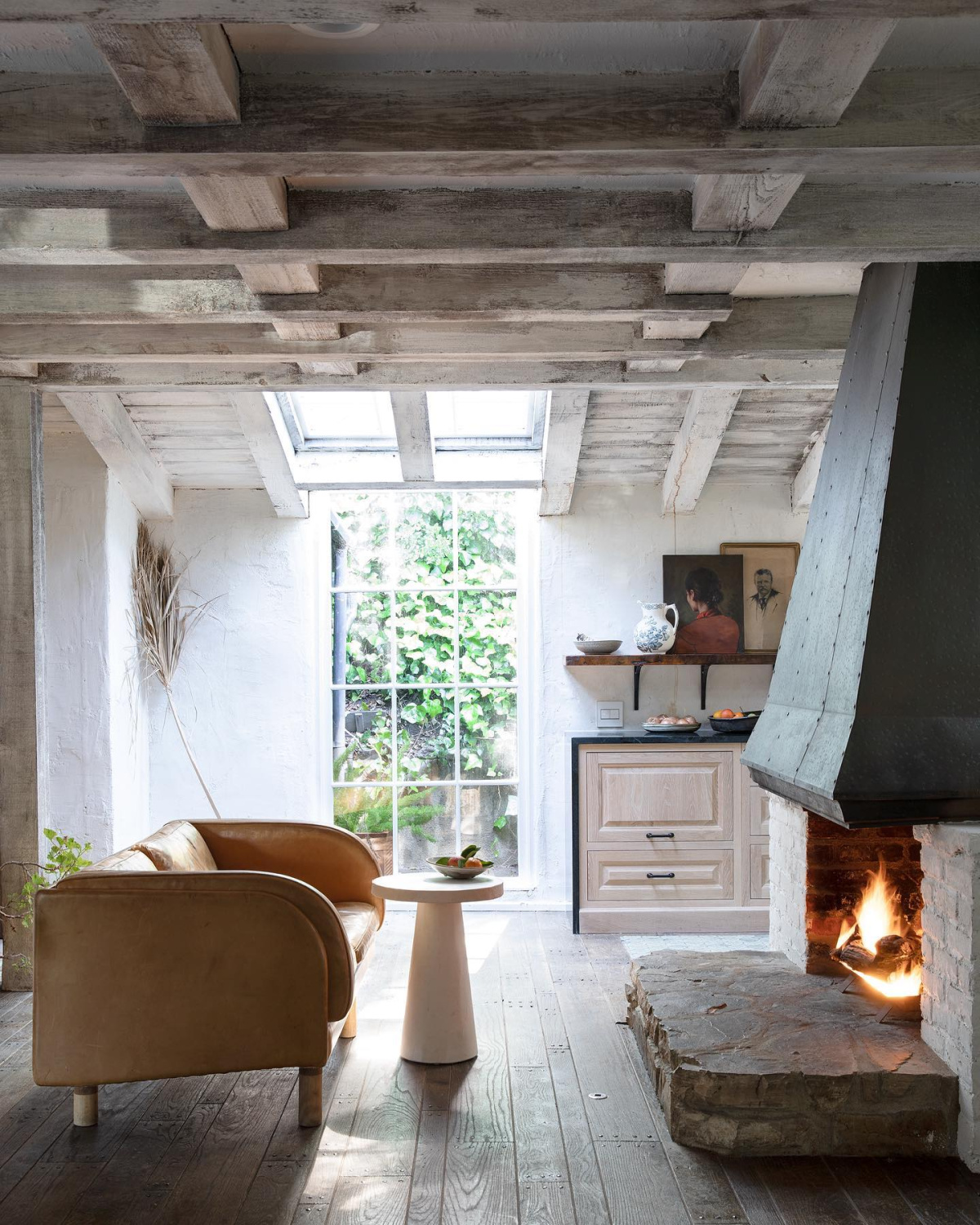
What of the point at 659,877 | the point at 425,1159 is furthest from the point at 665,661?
the point at 425,1159

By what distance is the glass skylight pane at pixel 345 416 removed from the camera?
5.80 meters

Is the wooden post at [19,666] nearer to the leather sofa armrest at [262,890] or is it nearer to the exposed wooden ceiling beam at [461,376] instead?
the exposed wooden ceiling beam at [461,376]

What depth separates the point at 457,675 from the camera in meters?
6.28

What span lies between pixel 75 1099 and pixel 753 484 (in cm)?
454

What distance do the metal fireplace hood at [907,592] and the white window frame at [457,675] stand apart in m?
2.86

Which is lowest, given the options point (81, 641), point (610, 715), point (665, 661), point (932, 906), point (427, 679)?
point (932, 906)

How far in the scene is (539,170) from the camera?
2.49 metres

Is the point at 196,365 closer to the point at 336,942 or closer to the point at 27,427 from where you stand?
the point at 27,427

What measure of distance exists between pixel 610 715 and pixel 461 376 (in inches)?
87.7

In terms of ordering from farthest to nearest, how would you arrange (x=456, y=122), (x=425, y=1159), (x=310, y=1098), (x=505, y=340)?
(x=505, y=340) → (x=310, y=1098) → (x=425, y=1159) → (x=456, y=122)

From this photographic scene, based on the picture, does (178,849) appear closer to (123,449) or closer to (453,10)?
(123,449)

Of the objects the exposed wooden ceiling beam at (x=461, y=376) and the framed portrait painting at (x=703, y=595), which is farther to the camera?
the framed portrait painting at (x=703, y=595)

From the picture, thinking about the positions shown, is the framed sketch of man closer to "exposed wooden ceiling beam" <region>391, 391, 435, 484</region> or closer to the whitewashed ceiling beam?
the whitewashed ceiling beam

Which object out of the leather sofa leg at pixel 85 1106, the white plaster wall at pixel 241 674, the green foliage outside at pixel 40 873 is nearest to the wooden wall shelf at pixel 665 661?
the white plaster wall at pixel 241 674
